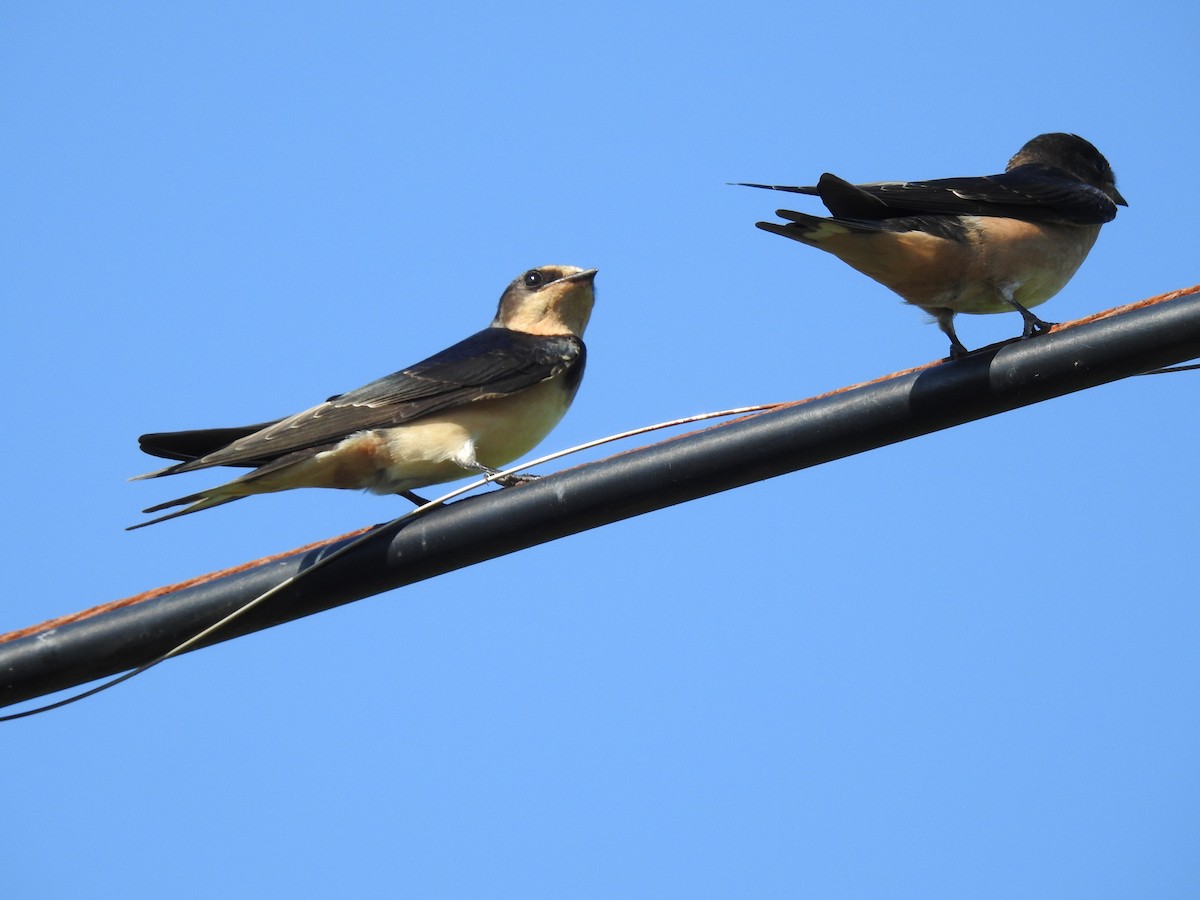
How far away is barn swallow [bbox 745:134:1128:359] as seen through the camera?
19.9 ft

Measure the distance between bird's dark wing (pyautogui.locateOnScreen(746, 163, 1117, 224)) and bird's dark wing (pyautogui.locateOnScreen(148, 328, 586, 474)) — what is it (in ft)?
Result: 5.40

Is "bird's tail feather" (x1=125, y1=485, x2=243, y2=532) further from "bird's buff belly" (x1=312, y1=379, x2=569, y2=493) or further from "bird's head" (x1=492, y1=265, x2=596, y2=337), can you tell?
"bird's head" (x1=492, y1=265, x2=596, y2=337)

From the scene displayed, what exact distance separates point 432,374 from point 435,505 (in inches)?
77.7

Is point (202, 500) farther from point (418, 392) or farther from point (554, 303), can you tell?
point (554, 303)

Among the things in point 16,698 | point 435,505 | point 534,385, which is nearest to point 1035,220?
point 534,385

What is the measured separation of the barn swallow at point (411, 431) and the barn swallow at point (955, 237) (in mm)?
1518

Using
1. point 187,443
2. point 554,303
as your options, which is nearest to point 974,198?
point 554,303

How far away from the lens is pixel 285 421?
6.27 meters

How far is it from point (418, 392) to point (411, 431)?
9.3 inches

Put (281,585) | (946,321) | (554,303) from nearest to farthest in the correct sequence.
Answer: (281,585) → (946,321) → (554,303)

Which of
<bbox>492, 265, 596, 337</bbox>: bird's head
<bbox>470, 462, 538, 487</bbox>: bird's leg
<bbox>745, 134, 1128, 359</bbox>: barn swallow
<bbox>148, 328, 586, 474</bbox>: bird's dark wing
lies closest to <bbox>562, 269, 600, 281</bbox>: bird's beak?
<bbox>492, 265, 596, 337</bbox>: bird's head

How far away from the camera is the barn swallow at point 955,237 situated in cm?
606

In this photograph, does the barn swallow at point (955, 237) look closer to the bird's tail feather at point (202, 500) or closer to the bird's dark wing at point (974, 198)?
the bird's dark wing at point (974, 198)

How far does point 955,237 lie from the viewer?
242 inches
